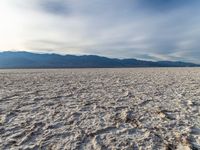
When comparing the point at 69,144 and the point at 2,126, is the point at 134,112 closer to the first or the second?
the point at 69,144

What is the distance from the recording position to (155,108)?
277 inches

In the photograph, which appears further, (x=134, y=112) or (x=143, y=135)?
(x=134, y=112)

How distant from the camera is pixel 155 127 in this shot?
519cm

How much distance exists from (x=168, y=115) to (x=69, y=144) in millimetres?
3042

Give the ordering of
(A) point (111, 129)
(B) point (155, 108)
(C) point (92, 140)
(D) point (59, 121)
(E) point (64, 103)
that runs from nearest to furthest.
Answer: (C) point (92, 140) < (A) point (111, 129) < (D) point (59, 121) < (B) point (155, 108) < (E) point (64, 103)

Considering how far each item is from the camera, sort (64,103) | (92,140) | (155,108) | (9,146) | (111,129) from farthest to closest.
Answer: (64,103)
(155,108)
(111,129)
(92,140)
(9,146)

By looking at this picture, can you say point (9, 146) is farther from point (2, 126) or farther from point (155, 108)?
point (155, 108)

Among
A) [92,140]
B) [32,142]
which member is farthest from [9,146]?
[92,140]

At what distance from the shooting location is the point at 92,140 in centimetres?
445

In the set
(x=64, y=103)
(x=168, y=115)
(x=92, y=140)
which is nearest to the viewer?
(x=92, y=140)

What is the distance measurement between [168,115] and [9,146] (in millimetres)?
3973

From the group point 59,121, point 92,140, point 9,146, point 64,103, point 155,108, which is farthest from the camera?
point 64,103

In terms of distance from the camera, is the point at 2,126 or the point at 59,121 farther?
the point at 59,121

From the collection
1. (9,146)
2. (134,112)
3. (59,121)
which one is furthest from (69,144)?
Result: (134,112)
